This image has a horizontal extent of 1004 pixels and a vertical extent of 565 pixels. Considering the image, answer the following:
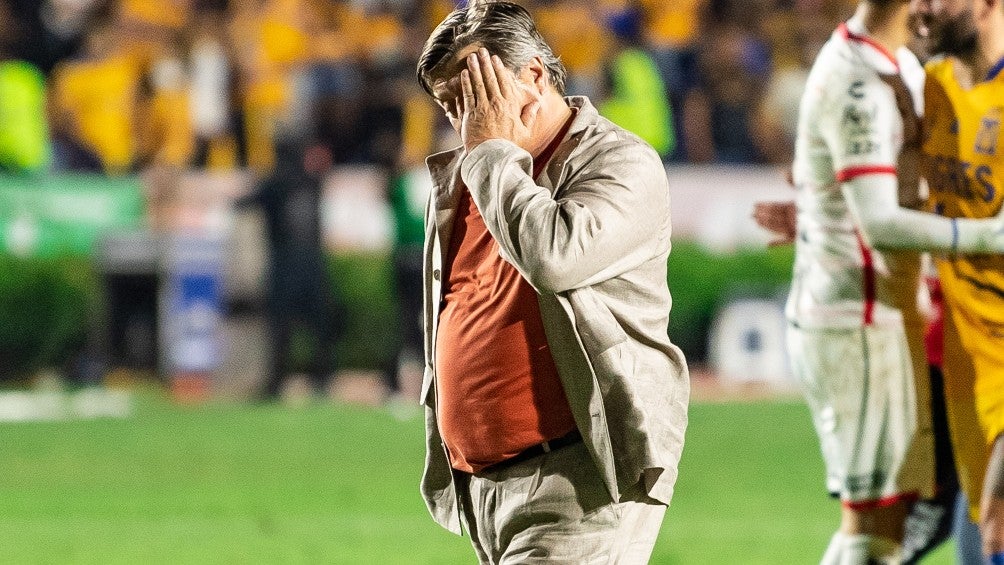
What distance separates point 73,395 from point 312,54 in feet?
12.1

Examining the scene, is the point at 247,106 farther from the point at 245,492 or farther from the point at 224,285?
the point at 245,492

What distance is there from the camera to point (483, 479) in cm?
404

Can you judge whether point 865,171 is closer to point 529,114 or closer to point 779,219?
point 779,219

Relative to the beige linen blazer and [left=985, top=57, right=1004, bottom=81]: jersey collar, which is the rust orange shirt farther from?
[left=985, top=57, right=1004, bottom=81]: jersey collar

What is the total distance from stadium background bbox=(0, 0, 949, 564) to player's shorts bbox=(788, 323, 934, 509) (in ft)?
19.7

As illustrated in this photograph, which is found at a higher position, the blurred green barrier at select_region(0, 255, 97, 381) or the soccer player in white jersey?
the soccer player in white jersey

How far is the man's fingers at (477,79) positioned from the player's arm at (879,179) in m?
1.83

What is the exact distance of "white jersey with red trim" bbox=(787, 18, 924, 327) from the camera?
5246 mm

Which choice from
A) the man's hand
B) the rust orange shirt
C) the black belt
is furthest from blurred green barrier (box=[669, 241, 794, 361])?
the man's hand

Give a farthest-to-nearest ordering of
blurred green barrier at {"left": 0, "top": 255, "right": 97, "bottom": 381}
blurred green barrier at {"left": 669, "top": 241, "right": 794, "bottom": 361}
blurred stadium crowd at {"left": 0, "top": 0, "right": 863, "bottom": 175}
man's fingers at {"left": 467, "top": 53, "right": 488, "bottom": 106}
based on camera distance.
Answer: blurred green barrier at {"left": 669, "top": 241, "right": 794, "bottom": 361} → blurred stadium crowd at {"left": 0, "top": 0, "right": 863, "bottom": 175} → blurred green barrier at {"left": 0, "top": 255, "right": 97, "bottom": 381} → man's fingers at {"left": 467, "top": 53, "right": 488, "bottom": 106}

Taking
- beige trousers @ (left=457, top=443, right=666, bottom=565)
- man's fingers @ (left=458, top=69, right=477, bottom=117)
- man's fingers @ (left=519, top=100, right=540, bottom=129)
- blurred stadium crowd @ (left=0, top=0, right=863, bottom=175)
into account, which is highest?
man's fingers @ (left=458, top=69, right=477, bottom=117)

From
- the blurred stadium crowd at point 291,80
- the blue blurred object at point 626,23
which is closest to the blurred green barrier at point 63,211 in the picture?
the blurred stadium crowd at point 291,80

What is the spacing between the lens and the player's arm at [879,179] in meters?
5.06

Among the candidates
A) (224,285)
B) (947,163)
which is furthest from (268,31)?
(947,163)
